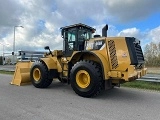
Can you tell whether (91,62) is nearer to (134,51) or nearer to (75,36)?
(134,51)

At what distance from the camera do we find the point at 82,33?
8.86 metres

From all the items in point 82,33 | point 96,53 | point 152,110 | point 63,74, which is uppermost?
point 82,33

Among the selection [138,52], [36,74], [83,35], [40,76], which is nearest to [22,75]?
[36,74]

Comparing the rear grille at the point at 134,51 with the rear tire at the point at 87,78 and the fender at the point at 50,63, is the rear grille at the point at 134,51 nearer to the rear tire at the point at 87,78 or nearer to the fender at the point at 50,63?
the rear tire at the point at 87,78

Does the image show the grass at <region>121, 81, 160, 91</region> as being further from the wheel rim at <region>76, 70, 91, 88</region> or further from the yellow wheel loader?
the wheel rim at <region>76, 70, 91, 88</region>

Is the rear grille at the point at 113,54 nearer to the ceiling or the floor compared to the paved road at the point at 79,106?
nearer to the ceiling

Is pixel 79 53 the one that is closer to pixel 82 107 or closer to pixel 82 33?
pixel 82 33

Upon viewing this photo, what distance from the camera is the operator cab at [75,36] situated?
344 inches

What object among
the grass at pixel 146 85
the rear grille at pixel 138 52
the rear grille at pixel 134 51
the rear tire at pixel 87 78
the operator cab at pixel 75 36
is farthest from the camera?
the grass at pixel 146 85

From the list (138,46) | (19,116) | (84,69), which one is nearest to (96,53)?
(84,69)

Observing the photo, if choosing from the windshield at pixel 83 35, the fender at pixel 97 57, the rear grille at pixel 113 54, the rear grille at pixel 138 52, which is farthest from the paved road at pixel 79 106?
the windshield at pixel 83 35

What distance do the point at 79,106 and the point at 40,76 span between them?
11.9ft

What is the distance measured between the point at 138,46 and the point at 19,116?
4.85 metres

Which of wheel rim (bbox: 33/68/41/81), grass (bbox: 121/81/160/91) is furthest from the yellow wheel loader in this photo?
grass (bbox: 121/81/160/91)
